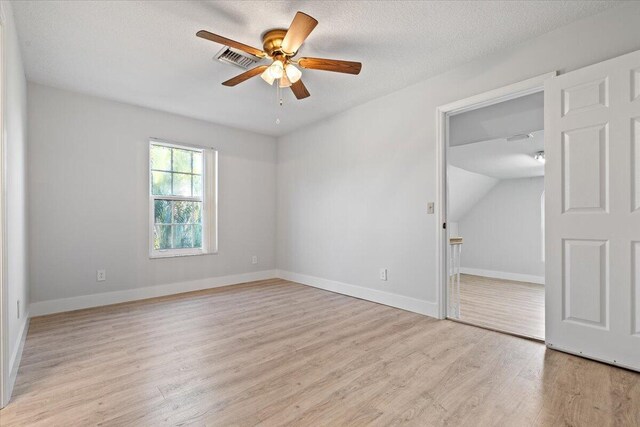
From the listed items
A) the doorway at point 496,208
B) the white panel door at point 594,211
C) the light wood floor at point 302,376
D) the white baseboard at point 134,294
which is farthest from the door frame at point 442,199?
the white baseboard at point 134,294

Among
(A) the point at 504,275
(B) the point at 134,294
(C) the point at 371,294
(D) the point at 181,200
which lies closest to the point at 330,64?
(C) the point at 371,294

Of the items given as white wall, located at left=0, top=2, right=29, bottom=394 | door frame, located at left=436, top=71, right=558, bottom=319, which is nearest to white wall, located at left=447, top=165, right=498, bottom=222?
door frame, located at left=436, top=71, right=558, bottom=319

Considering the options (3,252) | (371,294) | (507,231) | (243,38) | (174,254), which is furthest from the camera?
(507,231)

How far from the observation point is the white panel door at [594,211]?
2018mm

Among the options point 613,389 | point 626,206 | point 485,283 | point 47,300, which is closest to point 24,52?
point 47,300

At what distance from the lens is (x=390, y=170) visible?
3.59m

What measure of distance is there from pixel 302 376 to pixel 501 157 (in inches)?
176

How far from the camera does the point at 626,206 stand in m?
2.03

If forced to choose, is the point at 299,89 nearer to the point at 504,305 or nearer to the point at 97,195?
the point at 97,195

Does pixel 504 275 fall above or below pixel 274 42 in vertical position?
below

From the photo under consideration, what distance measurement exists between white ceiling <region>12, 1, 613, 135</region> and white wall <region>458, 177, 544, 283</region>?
170 inches

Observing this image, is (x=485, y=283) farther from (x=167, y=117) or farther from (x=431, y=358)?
(x=167, y=117)

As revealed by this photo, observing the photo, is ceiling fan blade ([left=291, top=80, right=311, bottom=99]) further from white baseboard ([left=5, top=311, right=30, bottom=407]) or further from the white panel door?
white baseboard ([left=5, top=311, right=30, bottom=407])

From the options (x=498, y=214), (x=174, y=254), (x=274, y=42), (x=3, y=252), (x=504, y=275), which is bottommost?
(x=504, y=275)
